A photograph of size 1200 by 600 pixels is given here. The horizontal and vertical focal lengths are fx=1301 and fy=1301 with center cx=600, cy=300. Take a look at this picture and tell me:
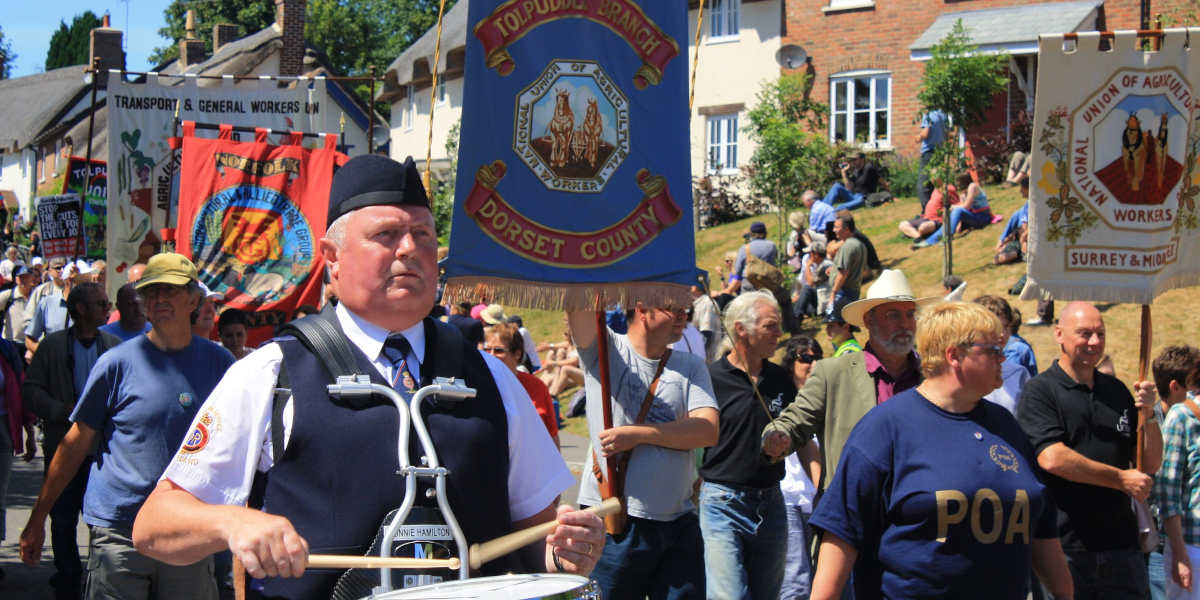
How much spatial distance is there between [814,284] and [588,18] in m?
13.0

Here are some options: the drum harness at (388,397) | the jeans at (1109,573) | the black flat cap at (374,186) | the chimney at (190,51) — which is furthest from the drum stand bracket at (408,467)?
the chimney at (190,51)

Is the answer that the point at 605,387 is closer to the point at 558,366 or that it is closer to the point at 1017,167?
the point at 558,366

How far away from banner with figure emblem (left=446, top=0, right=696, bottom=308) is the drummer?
6.31 ft

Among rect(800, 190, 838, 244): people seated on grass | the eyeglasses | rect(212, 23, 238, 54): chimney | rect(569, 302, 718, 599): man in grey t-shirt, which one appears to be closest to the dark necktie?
the eyeglasses

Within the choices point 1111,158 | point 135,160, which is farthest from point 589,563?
point 135,160

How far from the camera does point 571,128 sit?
5230mm

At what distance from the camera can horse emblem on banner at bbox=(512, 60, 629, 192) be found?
5.20m

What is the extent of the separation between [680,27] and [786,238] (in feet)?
57.9

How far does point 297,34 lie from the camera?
4494 centimetres

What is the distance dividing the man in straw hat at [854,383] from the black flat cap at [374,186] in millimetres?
3236

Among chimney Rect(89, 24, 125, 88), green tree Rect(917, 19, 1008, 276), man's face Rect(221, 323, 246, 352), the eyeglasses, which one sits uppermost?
chimney Rect(89, 24, 125, 88)

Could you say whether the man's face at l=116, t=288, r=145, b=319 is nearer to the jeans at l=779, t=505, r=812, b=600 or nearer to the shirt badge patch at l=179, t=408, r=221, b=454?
the jeans at l=779, t=505, r=812, b=600

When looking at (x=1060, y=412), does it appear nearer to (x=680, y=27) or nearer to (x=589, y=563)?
(x=680, y=27)

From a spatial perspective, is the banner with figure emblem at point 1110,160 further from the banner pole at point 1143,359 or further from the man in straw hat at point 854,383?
the man in straw hat at point 854,383
